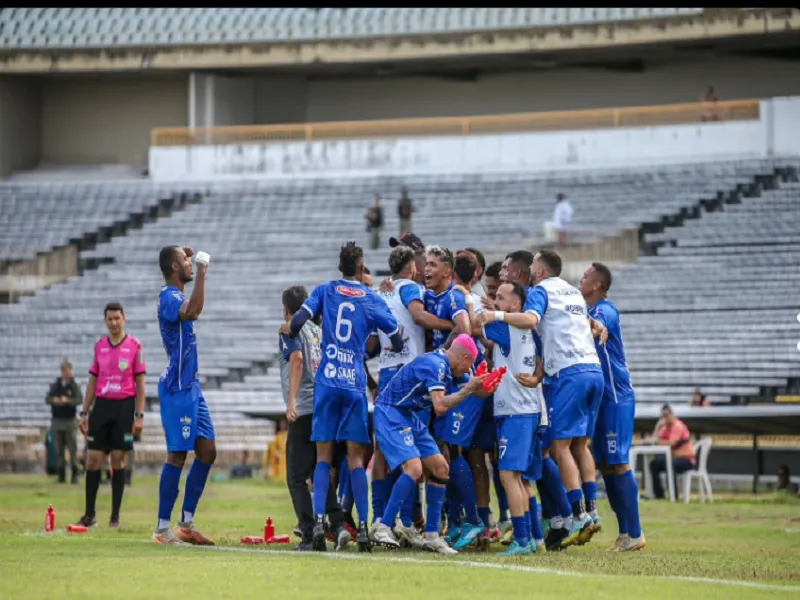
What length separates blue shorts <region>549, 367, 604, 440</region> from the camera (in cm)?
1295

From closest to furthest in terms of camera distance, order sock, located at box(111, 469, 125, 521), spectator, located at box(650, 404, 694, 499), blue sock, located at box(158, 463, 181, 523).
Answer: blue sock, located at box(158, 463, 181, 523) < sock, located at box(111, 469, 125, 521) < spectator, located at box(650, 404, 694, 499)

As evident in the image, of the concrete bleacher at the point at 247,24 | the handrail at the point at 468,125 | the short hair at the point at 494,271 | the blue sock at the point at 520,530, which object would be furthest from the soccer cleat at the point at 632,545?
the concrete bleacher at the point at 247,24

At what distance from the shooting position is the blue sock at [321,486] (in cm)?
1234

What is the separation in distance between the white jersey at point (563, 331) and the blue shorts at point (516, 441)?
574 mm

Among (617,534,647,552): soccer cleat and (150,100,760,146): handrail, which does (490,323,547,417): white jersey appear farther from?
(150,100,760,146): handrail

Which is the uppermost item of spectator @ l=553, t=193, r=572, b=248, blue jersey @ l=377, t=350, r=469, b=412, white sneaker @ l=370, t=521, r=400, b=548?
spectator @ l=553, t=193, r=572, b=248

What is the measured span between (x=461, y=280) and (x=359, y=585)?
422cm

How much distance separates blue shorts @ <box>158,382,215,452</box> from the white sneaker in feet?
6.25

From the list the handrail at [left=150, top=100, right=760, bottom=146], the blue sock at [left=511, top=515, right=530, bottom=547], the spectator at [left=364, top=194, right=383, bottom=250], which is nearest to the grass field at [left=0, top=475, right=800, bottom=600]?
the blue sock at [left=511, top=515, right=530, bottom=547]

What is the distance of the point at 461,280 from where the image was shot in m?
13.4

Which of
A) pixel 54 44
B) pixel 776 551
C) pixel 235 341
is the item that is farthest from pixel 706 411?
pixel 54 44

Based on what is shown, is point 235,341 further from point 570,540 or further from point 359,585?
point 359,585

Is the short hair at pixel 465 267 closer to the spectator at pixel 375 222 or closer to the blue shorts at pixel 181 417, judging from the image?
the blue shorts at pixel 181 417

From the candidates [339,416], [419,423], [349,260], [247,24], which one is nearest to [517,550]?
[419,423]
